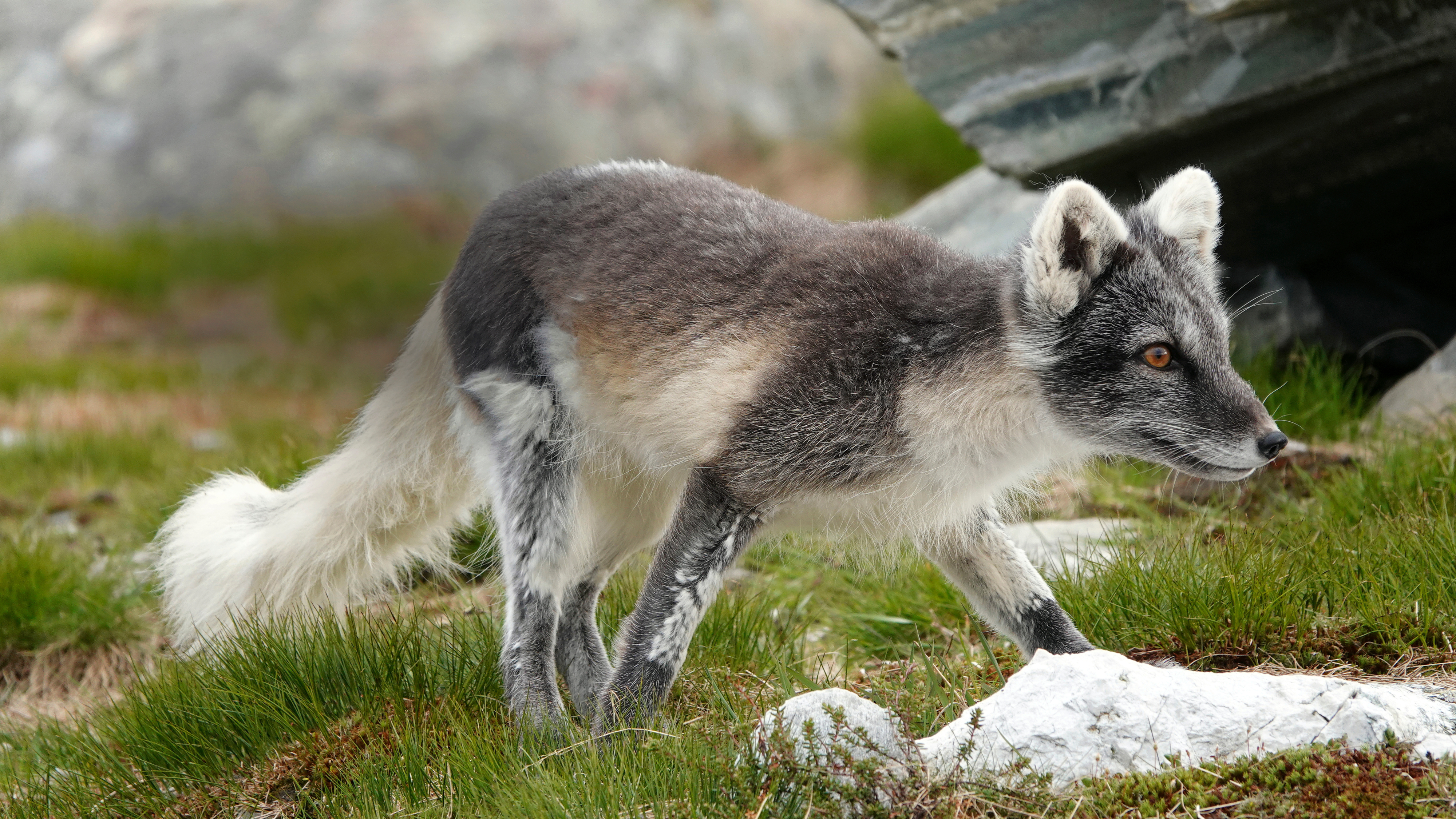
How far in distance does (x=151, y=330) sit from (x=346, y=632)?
10.2 meters

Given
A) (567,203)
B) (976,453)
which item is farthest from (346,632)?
(976,453)

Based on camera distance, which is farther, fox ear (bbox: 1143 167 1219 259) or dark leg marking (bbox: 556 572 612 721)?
dark leg marking (bbox: 556 572 612 721)

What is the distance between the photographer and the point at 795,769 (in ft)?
9.64

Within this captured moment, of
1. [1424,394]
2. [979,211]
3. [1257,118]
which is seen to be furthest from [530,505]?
[1424,394]

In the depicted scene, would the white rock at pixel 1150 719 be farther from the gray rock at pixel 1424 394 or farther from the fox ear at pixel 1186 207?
the gray rock at pixel 1424 394

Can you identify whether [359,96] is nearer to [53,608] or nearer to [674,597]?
[53,608]

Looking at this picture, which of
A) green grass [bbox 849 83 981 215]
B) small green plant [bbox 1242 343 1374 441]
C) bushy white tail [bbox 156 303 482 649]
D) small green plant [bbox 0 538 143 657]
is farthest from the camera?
green grass [bbox 849 83 981 215]

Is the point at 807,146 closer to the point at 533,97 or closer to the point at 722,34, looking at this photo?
the point at 722,34

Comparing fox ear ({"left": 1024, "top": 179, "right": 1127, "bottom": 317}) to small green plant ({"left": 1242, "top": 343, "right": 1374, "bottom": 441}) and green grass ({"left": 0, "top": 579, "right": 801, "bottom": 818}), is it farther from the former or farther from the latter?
small green plant ({"left": 1242, "top": 343, "right": 1374, "bottom": 441})

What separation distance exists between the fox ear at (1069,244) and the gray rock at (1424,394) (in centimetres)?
281

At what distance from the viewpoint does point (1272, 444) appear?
3555 millimetres

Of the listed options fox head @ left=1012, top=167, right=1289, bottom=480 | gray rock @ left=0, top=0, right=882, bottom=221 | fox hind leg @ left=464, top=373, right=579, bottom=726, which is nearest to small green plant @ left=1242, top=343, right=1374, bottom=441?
fox head @ left=1012, top=167, right=1289, bottom=480

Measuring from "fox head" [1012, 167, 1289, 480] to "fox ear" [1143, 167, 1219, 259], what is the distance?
14cm

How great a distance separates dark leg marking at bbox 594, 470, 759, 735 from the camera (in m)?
3.76
